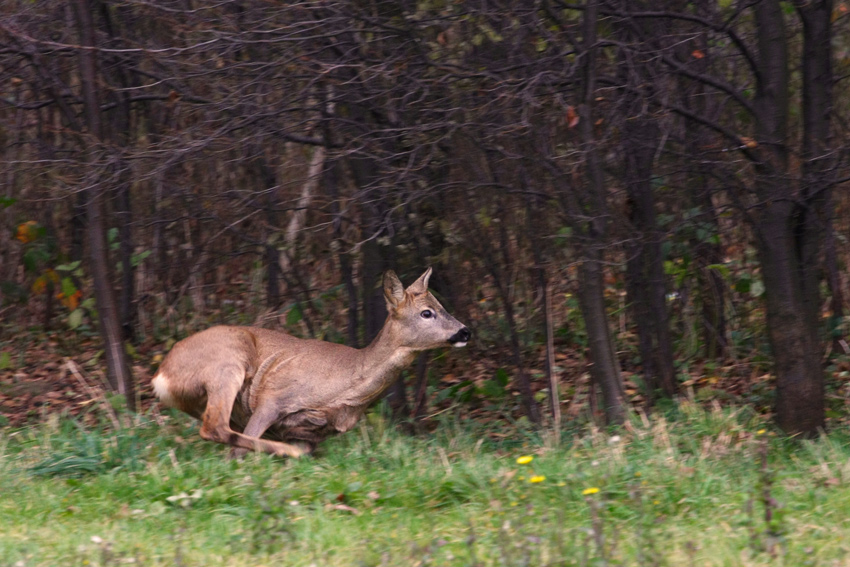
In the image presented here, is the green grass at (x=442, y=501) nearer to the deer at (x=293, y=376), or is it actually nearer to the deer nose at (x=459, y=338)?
the deer at (x=293, y=376)

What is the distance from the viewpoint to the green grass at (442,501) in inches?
194

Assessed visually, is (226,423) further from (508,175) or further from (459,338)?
(508,175)

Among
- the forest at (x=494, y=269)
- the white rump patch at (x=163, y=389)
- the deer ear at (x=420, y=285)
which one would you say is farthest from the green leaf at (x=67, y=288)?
the deer ear at (x=420, y=285)

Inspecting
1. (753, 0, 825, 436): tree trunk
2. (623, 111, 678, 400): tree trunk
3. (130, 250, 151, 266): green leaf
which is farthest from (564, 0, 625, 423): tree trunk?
(130, 250, 151, 266): green leaf

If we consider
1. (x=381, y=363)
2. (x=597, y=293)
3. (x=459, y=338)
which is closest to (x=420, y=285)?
(x=459, y=338)

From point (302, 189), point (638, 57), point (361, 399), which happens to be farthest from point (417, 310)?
point (302, 189)

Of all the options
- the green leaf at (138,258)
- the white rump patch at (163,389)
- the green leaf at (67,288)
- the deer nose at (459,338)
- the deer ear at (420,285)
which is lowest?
the white rump patch at (163,389)

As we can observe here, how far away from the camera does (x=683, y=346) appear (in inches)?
369

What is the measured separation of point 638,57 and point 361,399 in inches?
129

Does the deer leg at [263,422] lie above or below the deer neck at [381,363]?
below

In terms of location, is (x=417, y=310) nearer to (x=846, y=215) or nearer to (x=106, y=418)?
(x=106, y=418)

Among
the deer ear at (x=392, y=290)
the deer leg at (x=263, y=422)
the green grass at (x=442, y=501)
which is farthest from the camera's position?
the deer ear at (x=392, y=290)

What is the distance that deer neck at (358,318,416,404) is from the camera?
298 inches

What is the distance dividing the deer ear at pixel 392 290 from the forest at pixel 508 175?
0.40 metres
